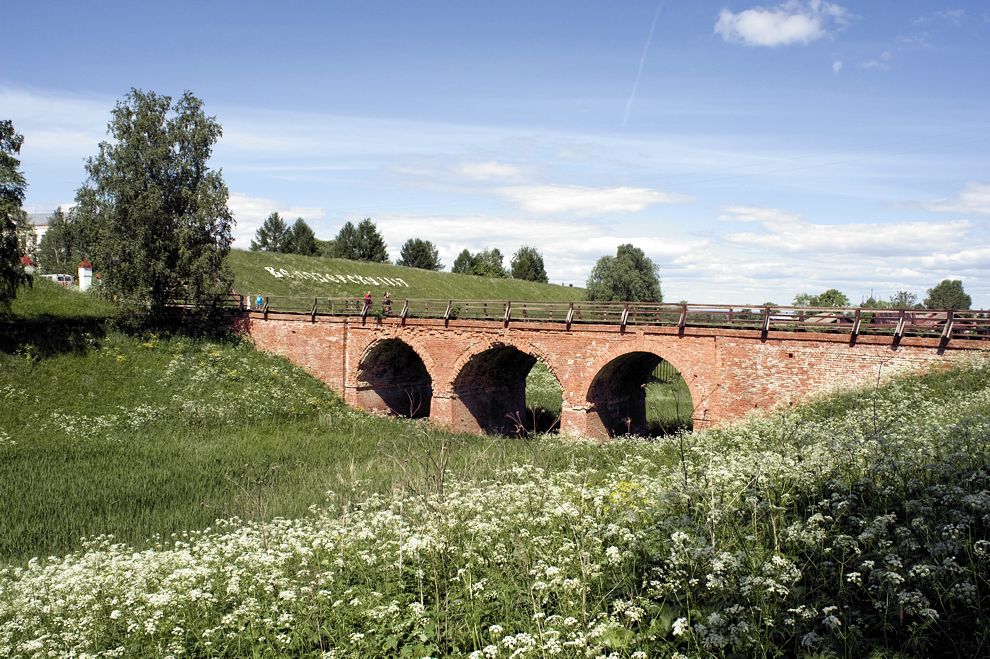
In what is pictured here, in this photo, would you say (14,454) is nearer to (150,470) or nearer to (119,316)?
(150,470)

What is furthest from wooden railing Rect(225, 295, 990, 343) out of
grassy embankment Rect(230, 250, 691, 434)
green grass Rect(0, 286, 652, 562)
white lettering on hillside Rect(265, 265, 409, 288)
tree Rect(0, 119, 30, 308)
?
white lettering on hillside Rect(265, 265, 409, 288)

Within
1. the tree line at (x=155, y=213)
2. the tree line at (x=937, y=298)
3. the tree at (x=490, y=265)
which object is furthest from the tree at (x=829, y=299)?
the tree line at (x=155, y=213)

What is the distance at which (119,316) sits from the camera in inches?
1186

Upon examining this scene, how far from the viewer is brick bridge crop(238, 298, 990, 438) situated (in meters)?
18.4

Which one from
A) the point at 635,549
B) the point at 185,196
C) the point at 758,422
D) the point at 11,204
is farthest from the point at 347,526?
the point at 185,196

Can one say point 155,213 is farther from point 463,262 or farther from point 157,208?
point 463,262

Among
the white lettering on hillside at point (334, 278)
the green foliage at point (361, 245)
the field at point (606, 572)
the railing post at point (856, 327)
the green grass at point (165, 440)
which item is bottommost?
the green grass at point (165, 440)

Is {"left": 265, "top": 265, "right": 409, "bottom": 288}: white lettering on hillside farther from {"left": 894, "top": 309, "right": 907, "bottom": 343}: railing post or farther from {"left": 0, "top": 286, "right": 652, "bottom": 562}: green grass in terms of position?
{"left": 894, "top": 309, "right": 907, "bottom": 343}: railing post

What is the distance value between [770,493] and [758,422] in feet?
30.8

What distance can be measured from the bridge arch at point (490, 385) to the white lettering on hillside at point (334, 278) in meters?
27.1

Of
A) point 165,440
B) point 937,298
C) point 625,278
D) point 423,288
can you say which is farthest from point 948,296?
point 165,440

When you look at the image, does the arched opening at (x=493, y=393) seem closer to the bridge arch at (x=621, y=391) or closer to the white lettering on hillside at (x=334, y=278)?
the bridge arch at (x=621, y=391)

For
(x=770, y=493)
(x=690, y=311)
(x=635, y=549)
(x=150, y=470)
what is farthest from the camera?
(x=690, y=311)

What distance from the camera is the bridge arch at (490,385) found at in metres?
26.0
